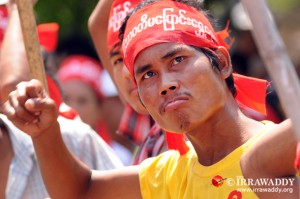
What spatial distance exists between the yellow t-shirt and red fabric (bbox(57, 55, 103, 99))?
409 cm

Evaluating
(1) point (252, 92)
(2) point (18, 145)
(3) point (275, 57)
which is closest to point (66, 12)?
(2) point (18, 145)

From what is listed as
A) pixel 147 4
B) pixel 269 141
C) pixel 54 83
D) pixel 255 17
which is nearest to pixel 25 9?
pixel 147 4

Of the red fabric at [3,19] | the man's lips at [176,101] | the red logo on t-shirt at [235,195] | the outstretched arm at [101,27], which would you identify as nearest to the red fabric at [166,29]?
the man's lips at [176,101]

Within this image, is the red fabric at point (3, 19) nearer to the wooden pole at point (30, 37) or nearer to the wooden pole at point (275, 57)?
the wooden pole at point (30, 37)

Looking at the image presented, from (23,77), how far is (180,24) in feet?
3.75

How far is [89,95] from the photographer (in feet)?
24.7

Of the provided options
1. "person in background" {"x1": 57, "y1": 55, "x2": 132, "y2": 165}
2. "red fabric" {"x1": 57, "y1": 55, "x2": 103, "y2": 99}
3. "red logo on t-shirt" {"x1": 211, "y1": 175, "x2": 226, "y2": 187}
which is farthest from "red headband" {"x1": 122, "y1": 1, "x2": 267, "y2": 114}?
"red fabric" {"x1": 57, "y1": 55, "x2": 103, "y2": 99}

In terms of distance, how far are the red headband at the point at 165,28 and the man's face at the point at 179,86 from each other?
1.2 inches

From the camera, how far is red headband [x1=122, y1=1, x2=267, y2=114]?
325 centimetres

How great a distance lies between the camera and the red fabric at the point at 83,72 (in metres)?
7.63

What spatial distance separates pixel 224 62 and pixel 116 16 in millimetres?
1380

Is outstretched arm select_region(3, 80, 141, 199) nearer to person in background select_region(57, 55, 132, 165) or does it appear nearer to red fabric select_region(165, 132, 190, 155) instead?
red fabric select_region(165, 132, 190, 155)

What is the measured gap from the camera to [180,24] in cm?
327

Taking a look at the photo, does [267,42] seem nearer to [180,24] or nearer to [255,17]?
[255,17]
